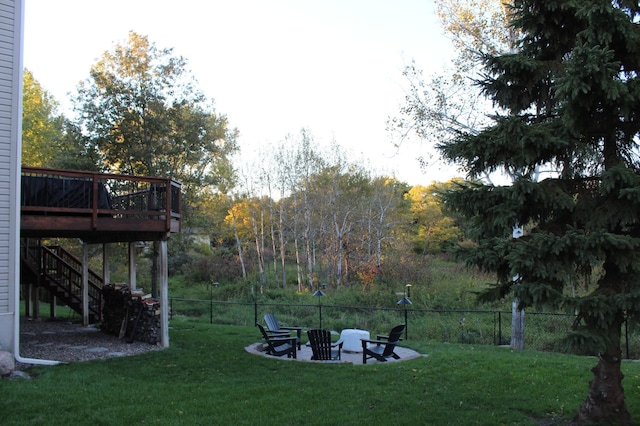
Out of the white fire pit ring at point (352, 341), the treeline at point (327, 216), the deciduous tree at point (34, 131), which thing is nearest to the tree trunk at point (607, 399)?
the white fire pit ring at point (352, 341)

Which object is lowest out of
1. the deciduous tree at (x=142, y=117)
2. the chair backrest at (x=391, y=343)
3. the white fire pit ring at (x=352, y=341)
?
the white fire pit ring at (x=352, y=341)

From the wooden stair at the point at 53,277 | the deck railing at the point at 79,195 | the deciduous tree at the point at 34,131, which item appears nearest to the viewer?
the deck railing at the point at 79,195

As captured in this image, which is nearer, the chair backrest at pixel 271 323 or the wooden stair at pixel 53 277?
the chair backrest at pixel 271 323

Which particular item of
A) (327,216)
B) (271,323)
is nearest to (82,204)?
(271,323)

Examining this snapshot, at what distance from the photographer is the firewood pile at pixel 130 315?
1110cm

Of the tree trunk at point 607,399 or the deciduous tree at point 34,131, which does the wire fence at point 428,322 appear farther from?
the deciduous tree at point 34,131

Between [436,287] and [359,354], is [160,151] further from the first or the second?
[436,287]

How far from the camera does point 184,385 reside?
717 cm

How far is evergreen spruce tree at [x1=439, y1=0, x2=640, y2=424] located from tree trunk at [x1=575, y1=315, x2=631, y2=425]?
0.4 inches

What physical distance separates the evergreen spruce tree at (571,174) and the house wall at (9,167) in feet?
22.9

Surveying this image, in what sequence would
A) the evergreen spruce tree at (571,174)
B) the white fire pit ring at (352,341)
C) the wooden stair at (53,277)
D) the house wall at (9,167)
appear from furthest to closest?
the wooden stair at (53,277), the white fire pit ring at (352,341), the house wall at (9,167), the evergreen spruce tree at (571,174)

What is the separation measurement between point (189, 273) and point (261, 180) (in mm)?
Answer: 7261

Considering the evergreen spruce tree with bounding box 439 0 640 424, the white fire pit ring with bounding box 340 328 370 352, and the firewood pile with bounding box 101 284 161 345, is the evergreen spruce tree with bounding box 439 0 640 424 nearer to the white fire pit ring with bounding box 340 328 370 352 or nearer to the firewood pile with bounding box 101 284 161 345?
the white fire pit ring with bounding box 340 328 370 352

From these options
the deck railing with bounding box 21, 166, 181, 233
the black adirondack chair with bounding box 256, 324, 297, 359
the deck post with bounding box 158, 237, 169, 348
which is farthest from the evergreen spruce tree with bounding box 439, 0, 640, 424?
the deck post with bounding box 158, 237, 169, 348
